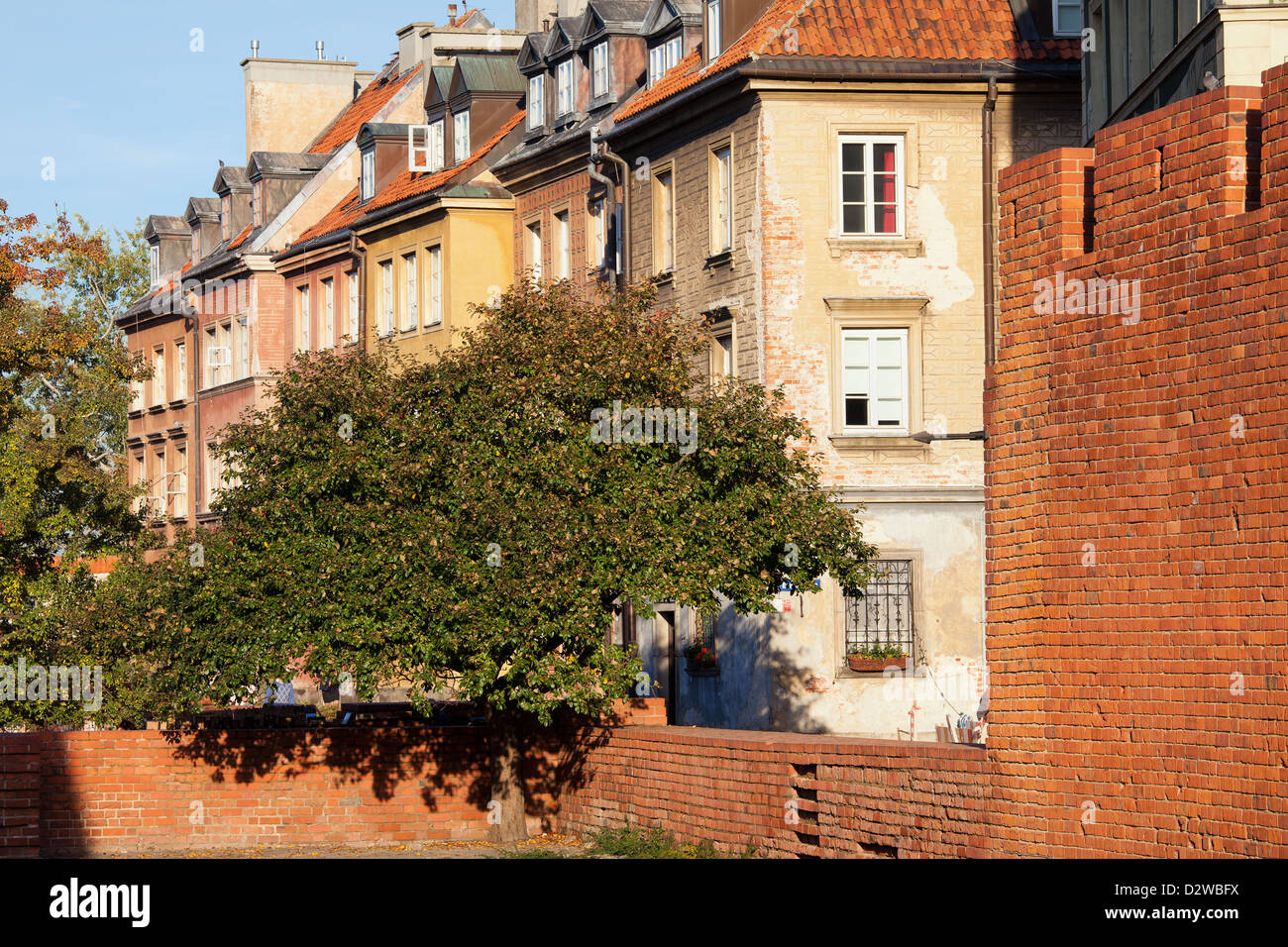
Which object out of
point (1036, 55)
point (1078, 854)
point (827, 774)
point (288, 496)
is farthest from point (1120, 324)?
point (1036, 55)

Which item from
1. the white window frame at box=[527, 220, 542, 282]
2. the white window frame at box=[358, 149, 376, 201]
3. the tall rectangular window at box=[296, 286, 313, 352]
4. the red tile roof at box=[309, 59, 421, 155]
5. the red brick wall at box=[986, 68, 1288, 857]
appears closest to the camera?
the red brick wall at box=[986, 68, 1288, 857]

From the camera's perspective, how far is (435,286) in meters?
46.2

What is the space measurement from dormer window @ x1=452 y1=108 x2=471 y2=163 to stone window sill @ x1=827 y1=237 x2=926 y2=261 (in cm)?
1547

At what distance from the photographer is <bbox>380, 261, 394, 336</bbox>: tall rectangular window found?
4828cm

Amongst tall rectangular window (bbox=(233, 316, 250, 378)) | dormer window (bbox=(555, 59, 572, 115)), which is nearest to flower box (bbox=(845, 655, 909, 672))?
dormer window (bbox=(555, 59, 572, 115))

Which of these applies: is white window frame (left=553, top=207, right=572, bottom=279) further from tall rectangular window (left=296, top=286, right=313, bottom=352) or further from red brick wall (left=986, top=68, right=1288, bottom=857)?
red brick wall (left=986, top=68, right=1288, bottom=857)

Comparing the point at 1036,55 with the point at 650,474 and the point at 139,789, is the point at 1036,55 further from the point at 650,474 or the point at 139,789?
the point at 139,789

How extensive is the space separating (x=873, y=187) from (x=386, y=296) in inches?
695

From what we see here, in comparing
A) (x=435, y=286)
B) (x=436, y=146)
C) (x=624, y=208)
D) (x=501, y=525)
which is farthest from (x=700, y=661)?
(x=436, y=146)

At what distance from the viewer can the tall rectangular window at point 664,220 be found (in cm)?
3706

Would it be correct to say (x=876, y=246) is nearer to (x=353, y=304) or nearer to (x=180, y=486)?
(x=353, y=304)

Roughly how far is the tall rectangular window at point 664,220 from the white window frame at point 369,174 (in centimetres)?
1543

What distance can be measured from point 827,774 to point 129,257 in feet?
195

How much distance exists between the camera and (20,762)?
24250mm
